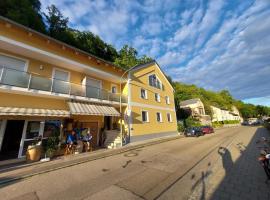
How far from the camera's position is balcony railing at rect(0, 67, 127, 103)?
9.65 meters

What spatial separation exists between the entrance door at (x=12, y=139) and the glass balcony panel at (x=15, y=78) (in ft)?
10.1

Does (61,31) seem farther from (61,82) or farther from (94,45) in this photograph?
(61,82)

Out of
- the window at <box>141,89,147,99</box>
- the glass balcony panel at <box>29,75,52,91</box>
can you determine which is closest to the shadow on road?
the glass balcony panel at <box>29,75,52,91</box>

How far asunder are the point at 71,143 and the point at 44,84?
18.0ft

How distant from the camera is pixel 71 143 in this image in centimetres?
1224

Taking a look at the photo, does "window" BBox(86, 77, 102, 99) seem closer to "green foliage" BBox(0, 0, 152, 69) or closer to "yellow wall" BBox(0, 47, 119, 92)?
"yellow wall" BBox(0, 47, 119, 92)

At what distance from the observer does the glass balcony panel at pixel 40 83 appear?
10.7 meters

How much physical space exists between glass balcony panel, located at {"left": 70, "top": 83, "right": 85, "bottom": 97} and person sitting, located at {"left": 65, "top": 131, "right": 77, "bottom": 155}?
363 centimetres

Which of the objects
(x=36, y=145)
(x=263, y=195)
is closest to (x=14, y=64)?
(x=36, y=145)

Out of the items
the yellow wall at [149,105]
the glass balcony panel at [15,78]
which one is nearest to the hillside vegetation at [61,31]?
the yellow wall at [149,105]

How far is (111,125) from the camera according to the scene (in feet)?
60.1

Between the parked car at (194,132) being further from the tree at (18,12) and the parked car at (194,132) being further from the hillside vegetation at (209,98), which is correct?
the tree at (18,12)

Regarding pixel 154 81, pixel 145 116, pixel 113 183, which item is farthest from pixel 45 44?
pixel 154 81

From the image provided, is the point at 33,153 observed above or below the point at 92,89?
below
